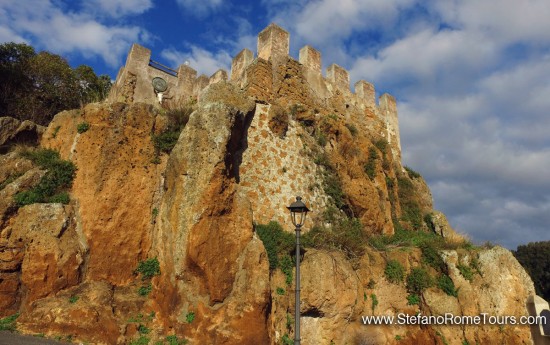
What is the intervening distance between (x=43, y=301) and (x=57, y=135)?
484 centimetres

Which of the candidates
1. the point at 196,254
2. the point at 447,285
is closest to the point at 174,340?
the point at 196,254

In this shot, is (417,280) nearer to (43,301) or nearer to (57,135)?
(43,301)

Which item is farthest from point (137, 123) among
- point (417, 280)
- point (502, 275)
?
point (502, 275)

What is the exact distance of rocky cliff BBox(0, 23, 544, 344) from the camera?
331 inches

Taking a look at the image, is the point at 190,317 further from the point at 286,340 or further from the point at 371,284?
the point at 371,284

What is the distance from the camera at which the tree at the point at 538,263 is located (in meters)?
31.5

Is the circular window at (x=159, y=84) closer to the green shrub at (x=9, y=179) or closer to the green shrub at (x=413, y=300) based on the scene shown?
the green shrub at (x=9, y=179)

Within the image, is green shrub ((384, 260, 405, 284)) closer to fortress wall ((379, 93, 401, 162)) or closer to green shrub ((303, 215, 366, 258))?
green shrub ((303, 215, 366, 258))

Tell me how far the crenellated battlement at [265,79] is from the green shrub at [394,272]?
6.99 metres

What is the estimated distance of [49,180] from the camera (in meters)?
9.79

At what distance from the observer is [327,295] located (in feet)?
30.6

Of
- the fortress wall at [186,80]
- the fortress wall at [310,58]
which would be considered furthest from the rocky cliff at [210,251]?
the fortress wall at [186,80]

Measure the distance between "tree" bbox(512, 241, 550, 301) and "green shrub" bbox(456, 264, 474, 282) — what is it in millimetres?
25791

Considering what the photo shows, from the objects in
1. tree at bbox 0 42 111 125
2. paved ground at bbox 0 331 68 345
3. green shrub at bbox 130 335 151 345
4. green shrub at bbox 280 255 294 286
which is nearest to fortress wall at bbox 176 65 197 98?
tree at bbox 0 42 111 125
